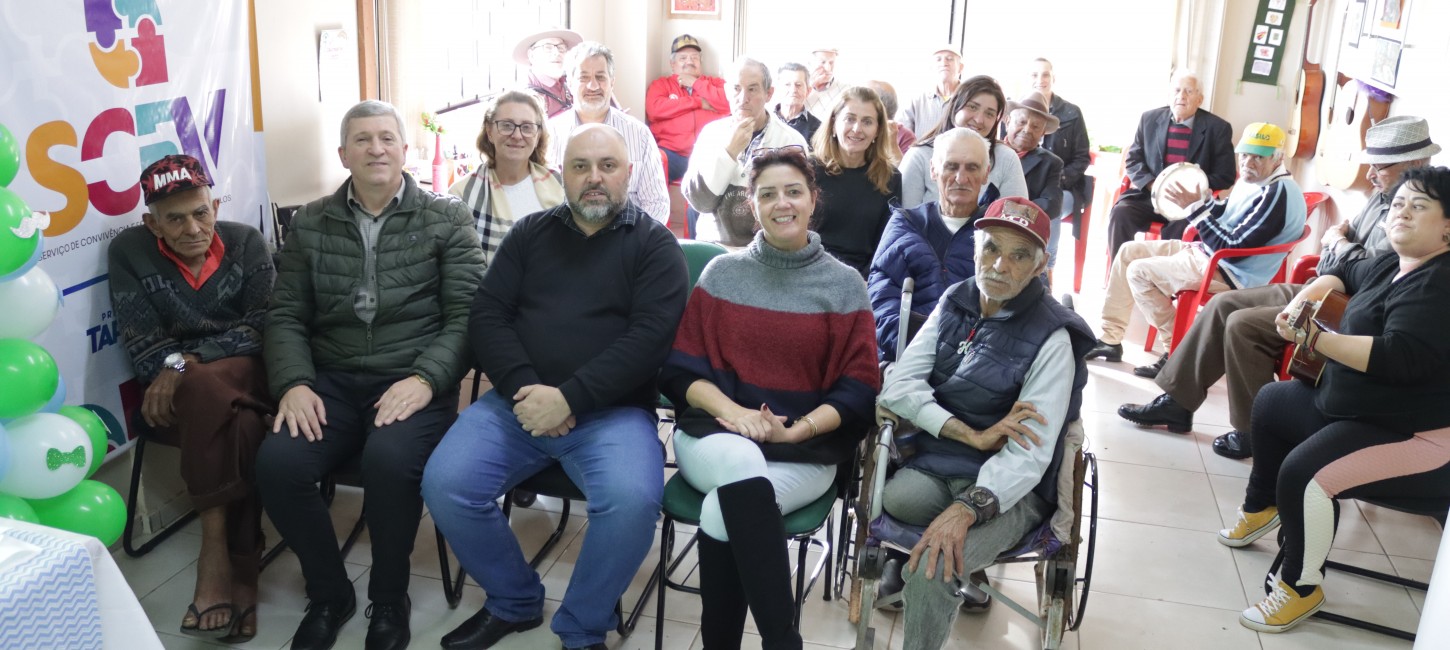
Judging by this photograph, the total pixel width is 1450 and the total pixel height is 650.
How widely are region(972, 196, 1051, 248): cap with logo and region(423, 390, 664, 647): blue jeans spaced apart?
100 cm

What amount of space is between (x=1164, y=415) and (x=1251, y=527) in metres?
1.03

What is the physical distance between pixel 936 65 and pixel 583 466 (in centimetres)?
464

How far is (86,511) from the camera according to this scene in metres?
2.40

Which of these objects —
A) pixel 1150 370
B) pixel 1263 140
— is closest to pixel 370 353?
pixel 1150 370

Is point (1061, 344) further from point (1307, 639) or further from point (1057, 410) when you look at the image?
point (1307, 639)

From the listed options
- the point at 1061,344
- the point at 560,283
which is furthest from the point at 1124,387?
the point at 560,283

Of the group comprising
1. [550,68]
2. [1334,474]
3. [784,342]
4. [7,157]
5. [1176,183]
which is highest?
[550,68]

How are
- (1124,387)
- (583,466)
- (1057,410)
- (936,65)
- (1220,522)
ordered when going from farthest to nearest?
(936,65) < (1124,387) < (1220,522) < (583,466) < (1057,410)

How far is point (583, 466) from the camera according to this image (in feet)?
8.34

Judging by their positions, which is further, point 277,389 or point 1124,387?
point 1124,387

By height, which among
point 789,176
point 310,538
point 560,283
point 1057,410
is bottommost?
point 310,538

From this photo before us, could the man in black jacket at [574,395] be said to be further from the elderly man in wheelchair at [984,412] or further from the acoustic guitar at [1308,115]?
the acoustic guitar at [1308,115]

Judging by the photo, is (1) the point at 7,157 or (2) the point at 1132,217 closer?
(1) the point at 7,157

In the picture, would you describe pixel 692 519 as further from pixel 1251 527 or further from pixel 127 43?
pixel 127 43
